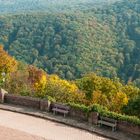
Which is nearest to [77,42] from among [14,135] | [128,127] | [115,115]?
[115,115]

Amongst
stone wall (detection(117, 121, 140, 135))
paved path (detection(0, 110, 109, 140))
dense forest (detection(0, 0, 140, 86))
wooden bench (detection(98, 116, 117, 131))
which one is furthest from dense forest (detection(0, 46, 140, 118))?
dense forest (detection(0, 0, 140, 86))

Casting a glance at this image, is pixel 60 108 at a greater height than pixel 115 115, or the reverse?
pixel 115 115

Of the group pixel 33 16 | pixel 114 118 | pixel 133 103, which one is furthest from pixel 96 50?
pixel 114 118

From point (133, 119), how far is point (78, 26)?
130594mm

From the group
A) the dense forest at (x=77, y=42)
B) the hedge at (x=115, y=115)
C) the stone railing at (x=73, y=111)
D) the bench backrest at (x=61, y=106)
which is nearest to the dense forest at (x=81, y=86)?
the stone railing at (x=73, y=111)

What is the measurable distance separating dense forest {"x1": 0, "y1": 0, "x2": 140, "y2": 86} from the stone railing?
82.6 metres

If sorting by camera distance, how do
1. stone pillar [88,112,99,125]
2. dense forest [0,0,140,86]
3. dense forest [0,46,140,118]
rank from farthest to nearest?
dense forest [0,0,140,86], dense forest [0,46,140,118], stone pillar [88,112,99,125]

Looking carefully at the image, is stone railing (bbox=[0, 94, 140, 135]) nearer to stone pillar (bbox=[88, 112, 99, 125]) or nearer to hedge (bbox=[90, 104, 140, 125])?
stone pillar (bbox=[88, 112, 99, 125])

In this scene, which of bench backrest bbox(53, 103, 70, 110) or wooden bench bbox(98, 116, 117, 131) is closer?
wooden bench bbox(98, 116, 117, 131)

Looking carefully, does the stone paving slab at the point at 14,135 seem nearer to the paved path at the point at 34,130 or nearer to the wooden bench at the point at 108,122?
the paved path at the point at 34,130

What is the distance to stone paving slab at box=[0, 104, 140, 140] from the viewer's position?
66.7ft

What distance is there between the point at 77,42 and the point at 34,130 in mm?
108605

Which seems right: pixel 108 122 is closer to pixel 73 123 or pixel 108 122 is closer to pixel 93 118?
pixel 93 118

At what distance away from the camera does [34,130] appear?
69.3ft
